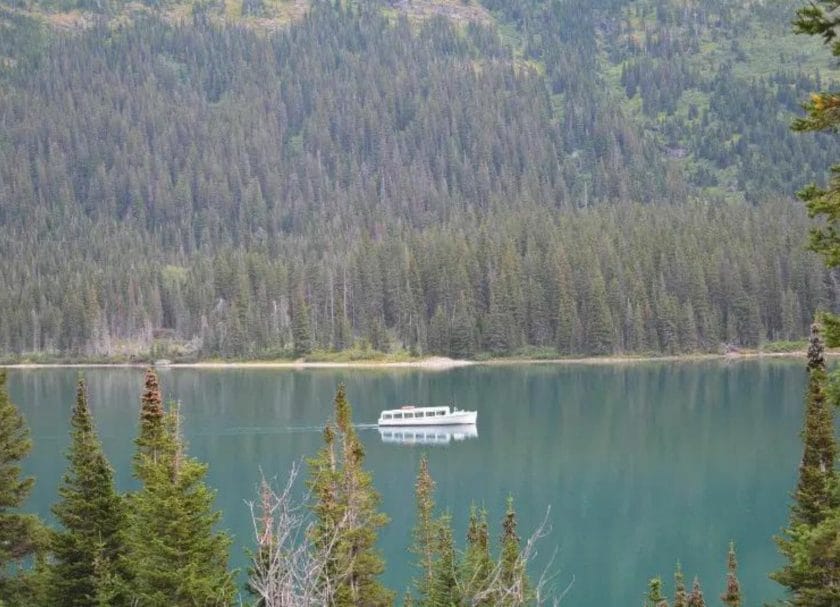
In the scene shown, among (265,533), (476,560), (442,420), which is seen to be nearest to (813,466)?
(476,560)

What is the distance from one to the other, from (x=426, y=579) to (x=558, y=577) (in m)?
23.4

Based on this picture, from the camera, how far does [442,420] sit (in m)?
123

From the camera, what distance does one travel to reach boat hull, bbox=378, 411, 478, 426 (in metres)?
120

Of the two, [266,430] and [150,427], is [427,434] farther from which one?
[150,427]

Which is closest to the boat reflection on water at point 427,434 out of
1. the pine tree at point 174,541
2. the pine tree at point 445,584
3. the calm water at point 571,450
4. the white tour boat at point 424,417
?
the white tour boat at point 424,417

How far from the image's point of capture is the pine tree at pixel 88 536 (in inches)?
1171

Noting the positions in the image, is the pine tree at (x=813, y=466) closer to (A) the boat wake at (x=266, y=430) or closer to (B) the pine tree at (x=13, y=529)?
(B) the pine tree at (x=13, y=529)

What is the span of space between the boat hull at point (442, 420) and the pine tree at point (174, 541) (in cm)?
9019

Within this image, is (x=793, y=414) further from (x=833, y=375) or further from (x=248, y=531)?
(x=833, y=375)

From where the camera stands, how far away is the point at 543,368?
623ft

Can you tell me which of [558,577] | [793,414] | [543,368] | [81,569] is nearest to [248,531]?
[558,577]

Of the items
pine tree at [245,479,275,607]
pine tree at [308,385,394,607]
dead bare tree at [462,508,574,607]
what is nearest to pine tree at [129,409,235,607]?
pine tree at [245,479,275,607]

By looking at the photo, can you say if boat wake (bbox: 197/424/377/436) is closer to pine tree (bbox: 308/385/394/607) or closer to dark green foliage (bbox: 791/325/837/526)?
pine tree (bbox: 308/385/394/607)

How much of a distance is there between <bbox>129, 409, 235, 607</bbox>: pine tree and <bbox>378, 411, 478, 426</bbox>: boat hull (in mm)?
90190
